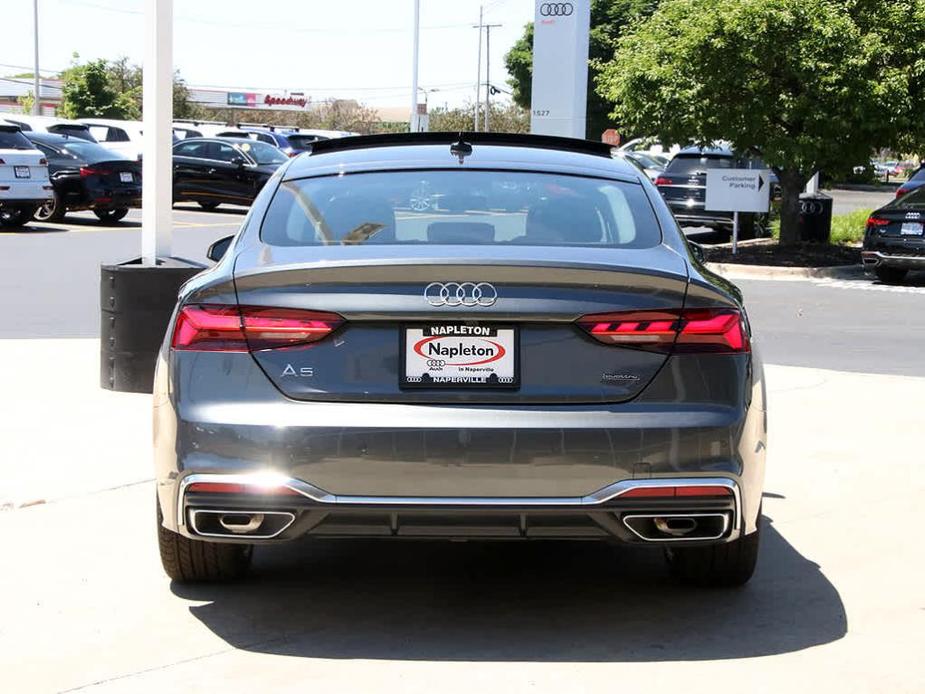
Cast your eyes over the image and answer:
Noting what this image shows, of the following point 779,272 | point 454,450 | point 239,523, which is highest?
point 454,450

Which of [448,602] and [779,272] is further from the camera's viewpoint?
[779,272]

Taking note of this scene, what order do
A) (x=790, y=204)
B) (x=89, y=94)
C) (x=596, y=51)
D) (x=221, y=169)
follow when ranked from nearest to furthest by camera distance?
1. (x=790, y=204)
2. (x=221, y=169)
3. (x=89, y=94)
4. (x=596, y=51)

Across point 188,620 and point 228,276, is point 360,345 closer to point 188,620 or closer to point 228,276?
point 228,276

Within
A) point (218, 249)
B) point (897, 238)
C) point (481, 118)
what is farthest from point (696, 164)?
point (481, 118)

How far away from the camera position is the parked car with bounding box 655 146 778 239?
82.1ft

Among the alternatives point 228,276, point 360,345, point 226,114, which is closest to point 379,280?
point 360,345

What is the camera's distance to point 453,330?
4.48 m

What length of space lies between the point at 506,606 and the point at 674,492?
3.24ft

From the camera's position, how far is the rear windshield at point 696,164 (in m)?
25.0

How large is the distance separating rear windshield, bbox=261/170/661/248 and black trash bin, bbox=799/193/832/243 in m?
18.8

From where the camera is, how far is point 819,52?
2042cm

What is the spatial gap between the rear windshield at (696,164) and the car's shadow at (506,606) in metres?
19.5

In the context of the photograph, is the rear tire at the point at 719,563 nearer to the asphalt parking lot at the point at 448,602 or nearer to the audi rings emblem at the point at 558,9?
the asphalt parking lot at the point at 448,602

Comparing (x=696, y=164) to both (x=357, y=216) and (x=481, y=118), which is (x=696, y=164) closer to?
(x=357, y=216)
